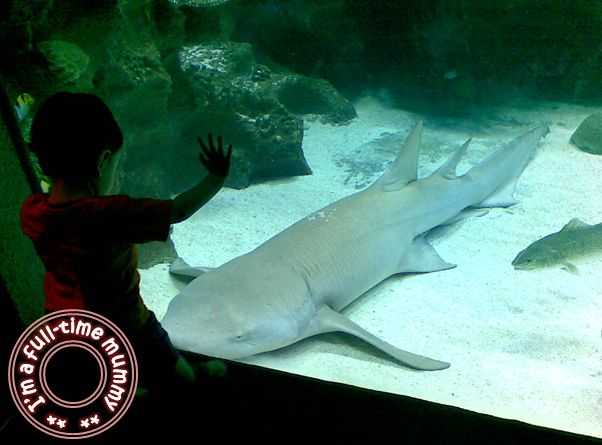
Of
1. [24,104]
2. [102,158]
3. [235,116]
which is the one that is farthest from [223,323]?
[235,116]

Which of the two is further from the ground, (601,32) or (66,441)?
(601,32)

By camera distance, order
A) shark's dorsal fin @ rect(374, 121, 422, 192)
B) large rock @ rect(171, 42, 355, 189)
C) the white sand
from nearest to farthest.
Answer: the white sand → shark's dorsal fin @ rect(374, 121, 422, 192) → large rock @ rect(171, 42, 355, 189)

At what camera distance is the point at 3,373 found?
1.98 meters

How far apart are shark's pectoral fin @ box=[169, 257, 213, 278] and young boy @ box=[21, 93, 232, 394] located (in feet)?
6.01

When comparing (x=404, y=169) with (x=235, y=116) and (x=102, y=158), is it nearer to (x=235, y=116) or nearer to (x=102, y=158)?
(x=235, y=116)

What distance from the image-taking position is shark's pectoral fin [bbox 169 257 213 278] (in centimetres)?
341

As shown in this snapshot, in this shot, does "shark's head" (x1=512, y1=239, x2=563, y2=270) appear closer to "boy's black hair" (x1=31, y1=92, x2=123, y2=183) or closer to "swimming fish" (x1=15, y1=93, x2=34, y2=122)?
"boy's black hair" (x1=31, y1=92, x2=123, y2=183)

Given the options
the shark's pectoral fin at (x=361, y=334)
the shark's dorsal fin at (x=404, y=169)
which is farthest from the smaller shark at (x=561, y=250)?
the shark's pectoral fin at (x=361, y=334)

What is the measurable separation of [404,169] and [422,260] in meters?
0.71

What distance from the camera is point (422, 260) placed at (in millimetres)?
3666

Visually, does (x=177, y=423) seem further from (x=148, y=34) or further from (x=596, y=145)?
(x=596, y=145)

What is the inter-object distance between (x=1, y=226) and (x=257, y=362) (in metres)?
1.36

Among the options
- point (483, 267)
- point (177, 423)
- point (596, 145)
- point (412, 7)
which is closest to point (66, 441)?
point (177, 423)

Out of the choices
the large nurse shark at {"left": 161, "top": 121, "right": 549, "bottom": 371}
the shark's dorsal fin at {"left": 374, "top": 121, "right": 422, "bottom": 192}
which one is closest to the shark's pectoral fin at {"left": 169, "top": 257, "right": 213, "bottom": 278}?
the large nurse shark at {"left": 161, "top": 121, "right": 549, "bottom": 371}
